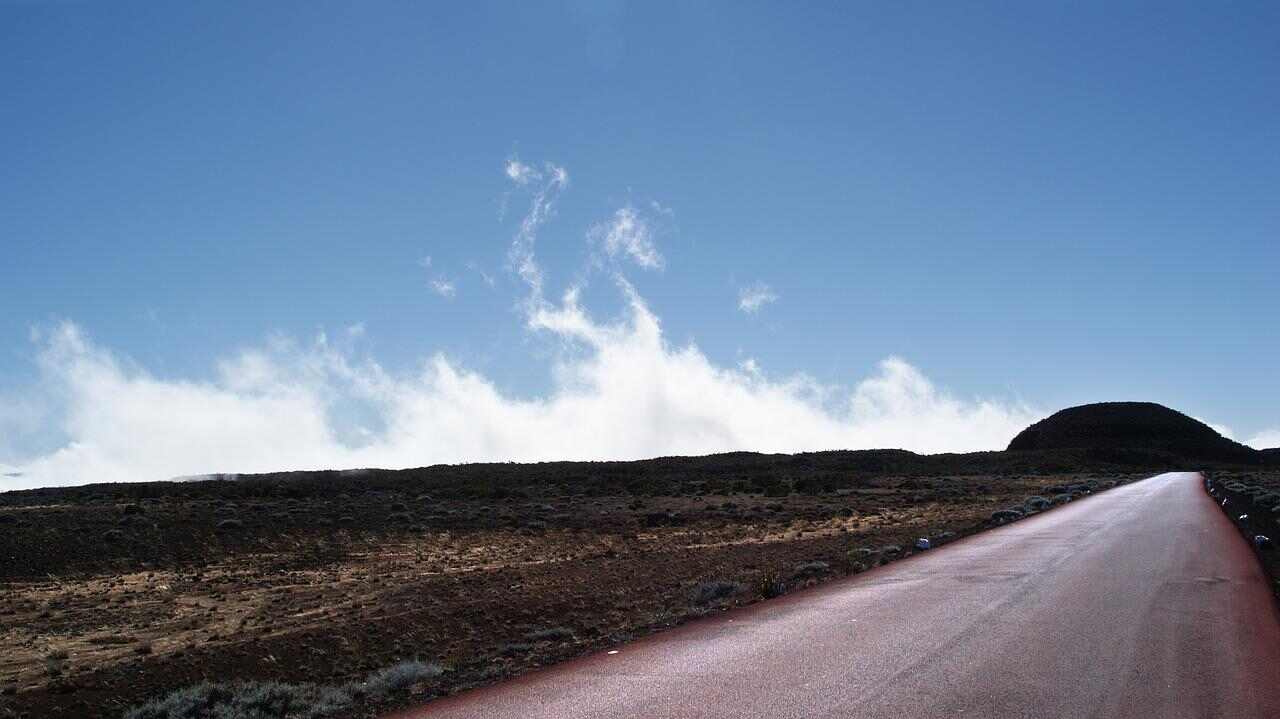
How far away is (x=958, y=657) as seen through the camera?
8.34 m

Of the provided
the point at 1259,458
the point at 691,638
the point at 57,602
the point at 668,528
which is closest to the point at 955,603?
the point at 691,638

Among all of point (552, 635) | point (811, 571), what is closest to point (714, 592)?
point (811, 571)

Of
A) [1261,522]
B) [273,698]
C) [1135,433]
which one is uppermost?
[1135,433]

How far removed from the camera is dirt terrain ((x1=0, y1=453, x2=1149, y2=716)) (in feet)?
41.7

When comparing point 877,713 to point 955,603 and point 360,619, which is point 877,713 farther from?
point 360,619

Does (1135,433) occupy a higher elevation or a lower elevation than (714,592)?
higher

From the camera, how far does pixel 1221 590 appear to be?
38.1 ft

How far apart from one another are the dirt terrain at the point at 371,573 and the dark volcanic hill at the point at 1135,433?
112 m

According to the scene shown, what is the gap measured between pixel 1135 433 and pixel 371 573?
510ft

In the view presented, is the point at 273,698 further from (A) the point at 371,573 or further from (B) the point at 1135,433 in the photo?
(B) the point at 1135,433

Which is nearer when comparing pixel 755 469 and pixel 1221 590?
pixel 1221 590

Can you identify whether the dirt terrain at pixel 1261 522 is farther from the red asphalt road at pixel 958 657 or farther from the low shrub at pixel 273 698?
the low shrub at pixel 273 698

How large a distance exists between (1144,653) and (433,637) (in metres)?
11.1

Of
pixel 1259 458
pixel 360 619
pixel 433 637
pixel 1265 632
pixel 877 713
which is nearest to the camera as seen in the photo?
pixel 877 713
